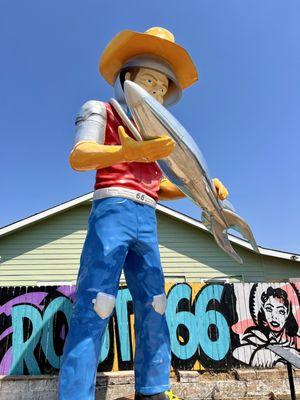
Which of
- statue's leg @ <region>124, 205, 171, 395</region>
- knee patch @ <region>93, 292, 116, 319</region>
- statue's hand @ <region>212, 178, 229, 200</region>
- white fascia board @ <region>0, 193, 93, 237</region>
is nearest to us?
knee patch @ <region>93, 292, 116, 319</region>

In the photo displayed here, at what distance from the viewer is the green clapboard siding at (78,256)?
360 inches

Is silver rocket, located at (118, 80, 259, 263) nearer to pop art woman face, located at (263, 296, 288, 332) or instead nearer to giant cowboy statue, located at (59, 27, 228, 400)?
giant cowboy statue, located at (59, 27, 228, 400)

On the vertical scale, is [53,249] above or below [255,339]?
above

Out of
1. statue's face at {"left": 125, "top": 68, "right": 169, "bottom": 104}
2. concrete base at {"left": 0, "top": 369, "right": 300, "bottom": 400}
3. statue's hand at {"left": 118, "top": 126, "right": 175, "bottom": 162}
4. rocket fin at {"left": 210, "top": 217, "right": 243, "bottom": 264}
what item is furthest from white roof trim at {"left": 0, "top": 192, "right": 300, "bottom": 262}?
statue's hand at {"left": 118, "top": 126, "right": 175, "bottom": 162}

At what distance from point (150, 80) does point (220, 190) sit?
3.52ft

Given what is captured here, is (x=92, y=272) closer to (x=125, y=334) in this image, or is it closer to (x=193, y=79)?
(x=193, y=79)

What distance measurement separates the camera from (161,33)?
266cm

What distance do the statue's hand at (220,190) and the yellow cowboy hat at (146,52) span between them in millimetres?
894

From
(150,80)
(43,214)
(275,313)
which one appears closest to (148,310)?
(150,80)

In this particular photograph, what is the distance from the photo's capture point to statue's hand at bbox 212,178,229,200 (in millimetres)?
2871

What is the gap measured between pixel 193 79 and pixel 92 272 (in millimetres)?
1844

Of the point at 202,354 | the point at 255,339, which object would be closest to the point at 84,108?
the point at 202,354

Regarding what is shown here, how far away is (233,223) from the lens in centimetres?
290

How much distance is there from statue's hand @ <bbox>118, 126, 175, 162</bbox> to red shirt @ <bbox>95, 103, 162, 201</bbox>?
0.40 m
